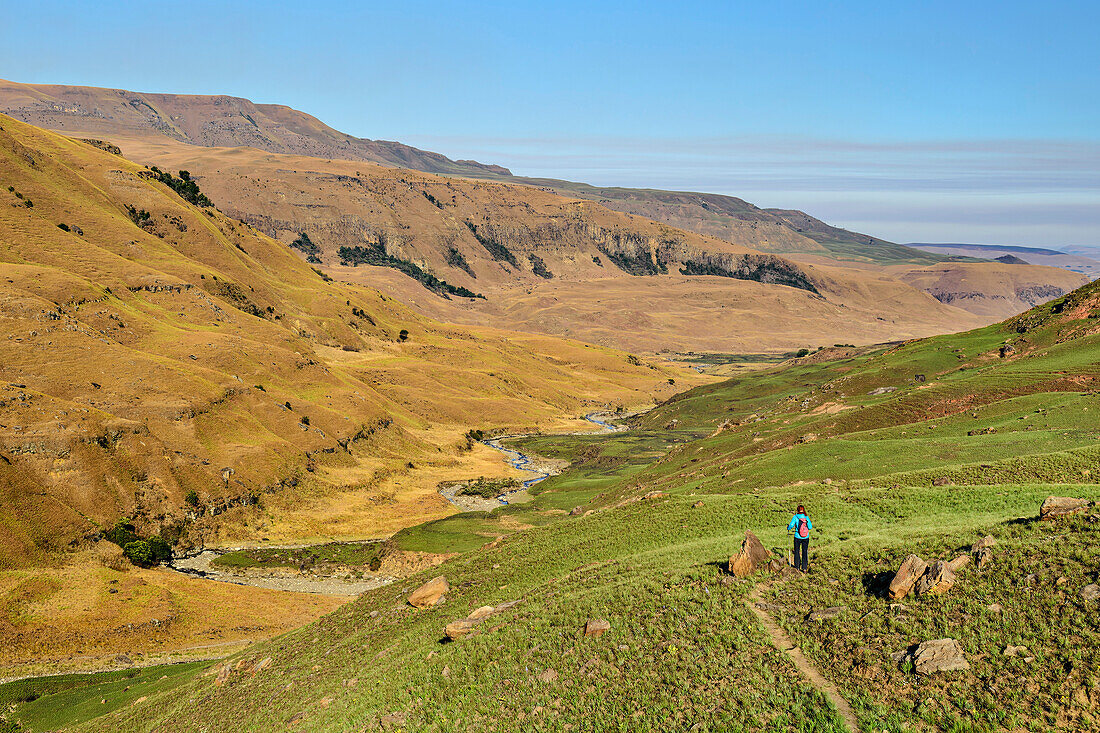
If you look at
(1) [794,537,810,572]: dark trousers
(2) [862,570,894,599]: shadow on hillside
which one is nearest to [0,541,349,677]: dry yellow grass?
(1) [794,537,810,572]: dark trousers

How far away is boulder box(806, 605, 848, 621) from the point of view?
70.6ft

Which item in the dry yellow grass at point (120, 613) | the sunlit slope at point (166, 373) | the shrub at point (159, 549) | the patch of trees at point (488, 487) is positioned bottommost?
the patch of trees at point (488, 487)

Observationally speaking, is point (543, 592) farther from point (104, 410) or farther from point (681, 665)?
point (104, 410)

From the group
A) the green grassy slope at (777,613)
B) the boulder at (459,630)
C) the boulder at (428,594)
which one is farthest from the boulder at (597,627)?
the boulder at (428,594)

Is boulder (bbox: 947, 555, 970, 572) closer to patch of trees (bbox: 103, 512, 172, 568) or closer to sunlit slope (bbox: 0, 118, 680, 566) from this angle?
sunlit slope (bbox: 0, 118, 680, 566)

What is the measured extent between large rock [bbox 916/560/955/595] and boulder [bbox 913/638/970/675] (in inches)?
105

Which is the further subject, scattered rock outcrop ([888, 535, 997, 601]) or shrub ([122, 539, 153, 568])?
shrub ([122, 539, 153, 568])

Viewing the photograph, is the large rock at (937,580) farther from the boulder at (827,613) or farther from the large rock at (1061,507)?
the large rock at (1061,507)

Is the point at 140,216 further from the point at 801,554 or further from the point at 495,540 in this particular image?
the point at 801,554

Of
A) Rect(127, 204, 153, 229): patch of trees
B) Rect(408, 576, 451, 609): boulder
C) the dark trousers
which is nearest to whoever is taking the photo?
the dark trousers

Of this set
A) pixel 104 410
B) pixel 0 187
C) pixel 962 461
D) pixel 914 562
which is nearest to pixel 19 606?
pixel 104 410

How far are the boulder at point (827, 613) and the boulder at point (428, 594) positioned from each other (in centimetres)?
1903

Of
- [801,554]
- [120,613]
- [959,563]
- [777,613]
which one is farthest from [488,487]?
[959,563]

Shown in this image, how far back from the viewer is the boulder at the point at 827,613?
21.5 meters
